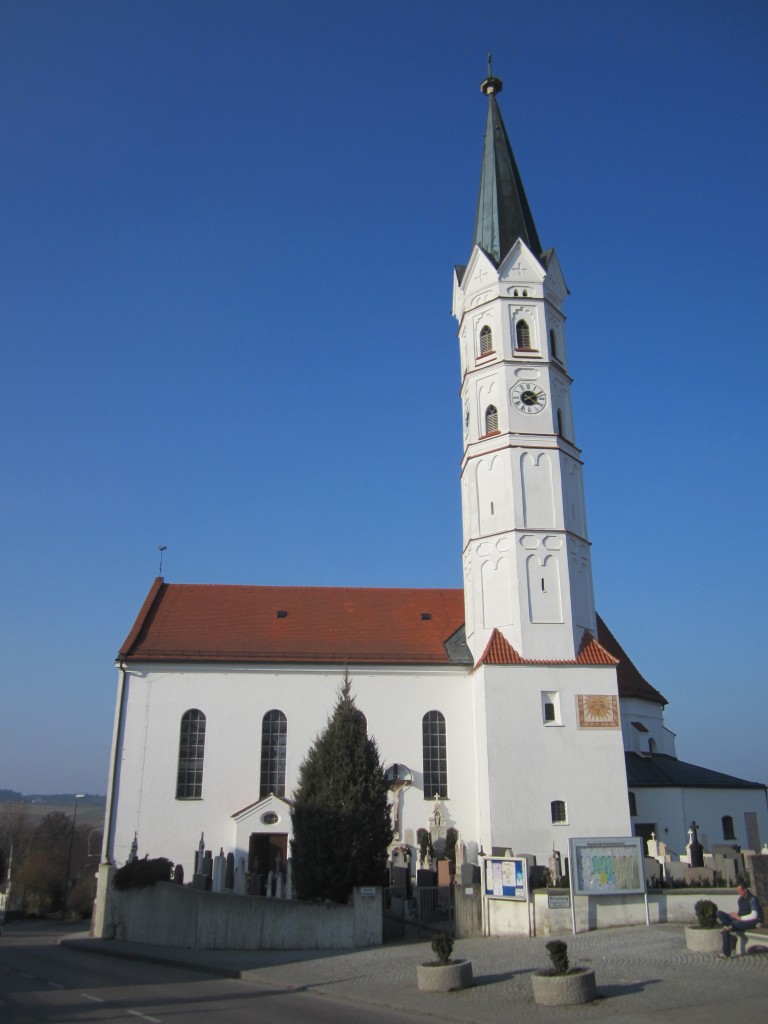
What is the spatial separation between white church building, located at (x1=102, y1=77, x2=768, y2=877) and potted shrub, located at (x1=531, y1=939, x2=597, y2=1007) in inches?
572

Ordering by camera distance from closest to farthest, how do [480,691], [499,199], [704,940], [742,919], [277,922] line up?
[704,940]
[742,919]
[277,922]
[480,691]
[499,199]

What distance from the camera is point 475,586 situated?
31234 millimetres

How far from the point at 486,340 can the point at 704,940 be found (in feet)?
77.0

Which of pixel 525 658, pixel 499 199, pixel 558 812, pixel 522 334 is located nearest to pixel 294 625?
pixel 525 658

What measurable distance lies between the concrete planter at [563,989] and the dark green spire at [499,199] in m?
27.7

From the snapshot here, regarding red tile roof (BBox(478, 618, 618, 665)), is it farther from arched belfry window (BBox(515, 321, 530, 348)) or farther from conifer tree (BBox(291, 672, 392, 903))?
arched belfry window (BBox(515, 321, 530, 348))

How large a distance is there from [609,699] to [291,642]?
39.6 feet

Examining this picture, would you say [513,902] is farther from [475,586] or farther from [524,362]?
[524,362]

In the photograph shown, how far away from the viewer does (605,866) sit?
65.0 ft

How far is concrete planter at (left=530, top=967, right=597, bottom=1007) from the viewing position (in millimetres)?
12250

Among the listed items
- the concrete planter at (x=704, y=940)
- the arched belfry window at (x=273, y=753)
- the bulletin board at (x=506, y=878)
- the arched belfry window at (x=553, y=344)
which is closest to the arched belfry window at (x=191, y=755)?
the arched belfry window at (x=273, y=753)

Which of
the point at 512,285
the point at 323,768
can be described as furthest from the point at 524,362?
the point at 323,768

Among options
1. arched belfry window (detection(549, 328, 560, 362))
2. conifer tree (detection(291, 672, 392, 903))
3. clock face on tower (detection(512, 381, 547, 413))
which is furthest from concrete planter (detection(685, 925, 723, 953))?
arched belfry window (detection(549, 328, 560, 362))

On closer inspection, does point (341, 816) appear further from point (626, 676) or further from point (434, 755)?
point (626, 676)
